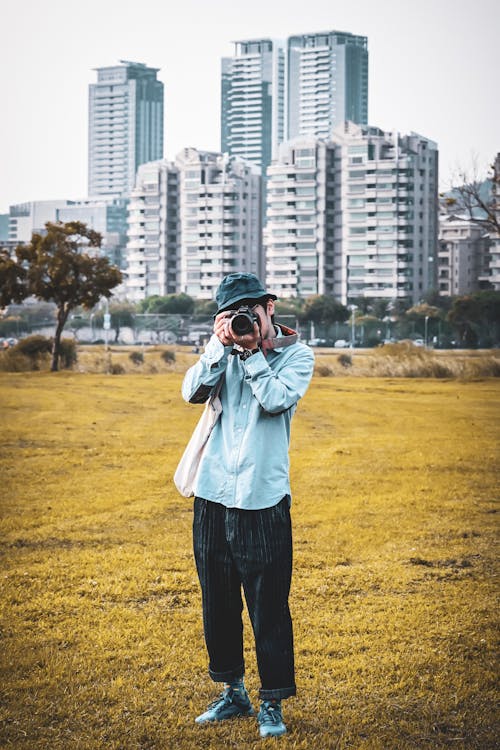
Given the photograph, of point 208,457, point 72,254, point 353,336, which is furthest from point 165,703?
point 353,336

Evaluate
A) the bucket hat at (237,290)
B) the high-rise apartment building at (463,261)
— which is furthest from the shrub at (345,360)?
the high-rise apartment building at (463,261)

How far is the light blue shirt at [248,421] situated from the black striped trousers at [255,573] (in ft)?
0.18

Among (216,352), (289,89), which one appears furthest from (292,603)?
(289,89)

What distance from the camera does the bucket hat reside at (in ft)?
9.92

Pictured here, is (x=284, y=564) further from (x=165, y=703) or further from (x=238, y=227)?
(x=238, y=227)

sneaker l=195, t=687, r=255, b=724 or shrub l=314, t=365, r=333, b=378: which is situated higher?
shrub l=314, t=365, r=333, b=378

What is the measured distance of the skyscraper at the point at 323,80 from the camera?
570 ft

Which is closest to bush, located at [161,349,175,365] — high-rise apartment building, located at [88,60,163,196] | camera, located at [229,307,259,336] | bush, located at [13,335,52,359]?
bush, located at [13,335,52,359]

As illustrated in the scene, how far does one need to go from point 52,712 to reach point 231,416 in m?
1.23

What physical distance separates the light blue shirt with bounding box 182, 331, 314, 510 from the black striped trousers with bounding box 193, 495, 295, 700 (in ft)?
0.18

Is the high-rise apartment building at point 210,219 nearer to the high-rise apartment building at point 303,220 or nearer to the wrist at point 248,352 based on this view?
the high-rise apartment building at point 303,220

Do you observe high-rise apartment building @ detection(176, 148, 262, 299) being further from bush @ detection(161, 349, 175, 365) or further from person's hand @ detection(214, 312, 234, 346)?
person's hand @ detection(214, 312, 234, 346)

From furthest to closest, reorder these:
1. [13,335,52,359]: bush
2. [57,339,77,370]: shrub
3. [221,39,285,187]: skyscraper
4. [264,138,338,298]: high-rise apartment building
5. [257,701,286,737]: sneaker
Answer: [221,39,285,187]: skyscraper
[264,138,338,298]: high-rise apartment building
[13,335,52,359]: bush
[57,339,77,370]: shrub
[257,701,286,737]: sneaker

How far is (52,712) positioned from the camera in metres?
3.34
